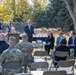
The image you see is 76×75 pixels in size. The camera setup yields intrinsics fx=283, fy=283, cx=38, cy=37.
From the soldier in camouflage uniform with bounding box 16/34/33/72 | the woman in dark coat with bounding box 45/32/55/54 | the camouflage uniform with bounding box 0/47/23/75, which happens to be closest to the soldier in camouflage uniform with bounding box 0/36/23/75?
the camouflage uniform with bounding box 0/47/23/75

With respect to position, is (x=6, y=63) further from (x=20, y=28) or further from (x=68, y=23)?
(x=20, y=28)

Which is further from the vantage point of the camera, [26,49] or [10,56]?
[26,49]

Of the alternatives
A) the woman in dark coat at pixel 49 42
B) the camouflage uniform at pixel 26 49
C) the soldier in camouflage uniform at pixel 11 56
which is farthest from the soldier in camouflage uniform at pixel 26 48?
the woman in dark coat at pixel 49 42

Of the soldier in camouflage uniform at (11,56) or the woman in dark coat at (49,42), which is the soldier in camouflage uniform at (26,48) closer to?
the soldier in camouflage uniform at (11,56)

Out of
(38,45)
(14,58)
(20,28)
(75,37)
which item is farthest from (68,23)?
(14,58)

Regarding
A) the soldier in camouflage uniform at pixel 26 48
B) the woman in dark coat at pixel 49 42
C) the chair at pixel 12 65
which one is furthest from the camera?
the woman in dark coat at pixel 49 42

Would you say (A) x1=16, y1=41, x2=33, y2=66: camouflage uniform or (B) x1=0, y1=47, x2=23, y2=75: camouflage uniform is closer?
(B) x1=0, y1=47, x2=23, y2=75: camouflage uniform

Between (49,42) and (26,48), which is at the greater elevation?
(26,48)

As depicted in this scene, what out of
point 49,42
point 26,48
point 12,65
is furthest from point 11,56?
point 49,42

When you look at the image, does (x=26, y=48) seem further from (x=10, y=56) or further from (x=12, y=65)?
(x=12, y=65)

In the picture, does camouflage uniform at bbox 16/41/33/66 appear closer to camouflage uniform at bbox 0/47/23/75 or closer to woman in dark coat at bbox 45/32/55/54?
camouflage uniform at bbox 0/47/23/75

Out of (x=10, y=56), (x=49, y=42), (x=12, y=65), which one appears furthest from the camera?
(x=49, y=42)

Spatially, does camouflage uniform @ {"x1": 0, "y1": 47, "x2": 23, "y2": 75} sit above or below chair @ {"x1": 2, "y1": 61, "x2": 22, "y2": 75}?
above

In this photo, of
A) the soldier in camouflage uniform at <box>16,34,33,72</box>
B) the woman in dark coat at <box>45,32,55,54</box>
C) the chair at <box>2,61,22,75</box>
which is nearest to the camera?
the chair at <box>2,61,22,75</box>
